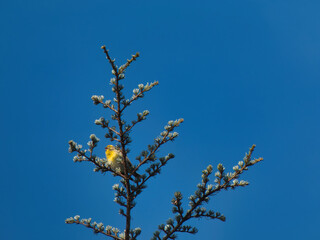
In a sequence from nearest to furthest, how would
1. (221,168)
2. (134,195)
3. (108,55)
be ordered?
1. (108,55)
2. (221,168)
3. (134,195)

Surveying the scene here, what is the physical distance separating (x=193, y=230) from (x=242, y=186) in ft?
4.70

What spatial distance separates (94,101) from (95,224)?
8.79 feet

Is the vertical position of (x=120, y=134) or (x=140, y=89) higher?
(x=140, y=89)

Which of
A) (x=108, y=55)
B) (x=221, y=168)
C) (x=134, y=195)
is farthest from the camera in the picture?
(x=134, y=195)

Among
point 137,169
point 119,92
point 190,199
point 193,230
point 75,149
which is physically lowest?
point 193,230

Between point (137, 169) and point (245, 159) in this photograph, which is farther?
point (137, 169)

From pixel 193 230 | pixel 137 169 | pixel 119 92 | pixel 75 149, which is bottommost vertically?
pixel 193 230

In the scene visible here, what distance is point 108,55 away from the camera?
20.1 ft

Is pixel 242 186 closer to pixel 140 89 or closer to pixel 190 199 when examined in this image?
pixel 190 199

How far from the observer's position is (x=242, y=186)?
6500 millimetres

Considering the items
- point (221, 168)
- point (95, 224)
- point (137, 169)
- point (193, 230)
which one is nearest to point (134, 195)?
point (137, 169)

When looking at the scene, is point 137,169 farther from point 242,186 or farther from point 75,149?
point 242,186

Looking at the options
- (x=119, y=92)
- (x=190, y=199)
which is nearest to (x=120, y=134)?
(x=119, y=92)

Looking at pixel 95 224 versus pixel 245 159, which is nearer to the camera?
pixel 245 159
